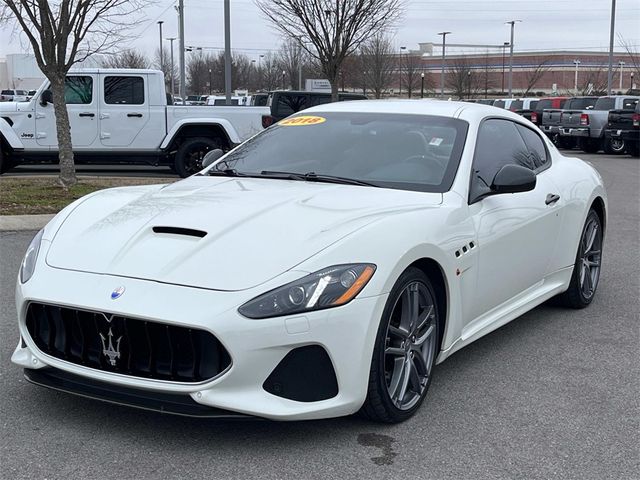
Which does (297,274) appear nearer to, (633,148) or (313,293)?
(313,293)

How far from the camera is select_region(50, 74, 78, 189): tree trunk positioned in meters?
11.7

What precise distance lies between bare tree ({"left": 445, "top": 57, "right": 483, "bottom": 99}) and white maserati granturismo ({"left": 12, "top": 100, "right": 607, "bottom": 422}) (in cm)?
6085

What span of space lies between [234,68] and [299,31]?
141 feet

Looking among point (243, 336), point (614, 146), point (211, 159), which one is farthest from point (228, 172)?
point (614, 146)

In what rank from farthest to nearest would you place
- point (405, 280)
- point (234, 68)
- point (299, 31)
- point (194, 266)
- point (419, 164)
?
point (234, 68)
point (299, 31)
point (419, 164)
point (405, 280)
point (194, 266)

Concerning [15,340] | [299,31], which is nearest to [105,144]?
[299,31]

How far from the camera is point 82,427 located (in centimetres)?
357

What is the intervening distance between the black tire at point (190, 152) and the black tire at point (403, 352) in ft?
37.2

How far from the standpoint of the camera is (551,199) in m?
5.30

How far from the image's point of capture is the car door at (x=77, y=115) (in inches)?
563

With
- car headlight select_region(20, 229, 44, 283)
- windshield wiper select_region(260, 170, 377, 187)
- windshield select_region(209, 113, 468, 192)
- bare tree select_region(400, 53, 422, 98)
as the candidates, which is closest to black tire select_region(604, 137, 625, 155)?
windshield select_region(209, 113, 468, 192)

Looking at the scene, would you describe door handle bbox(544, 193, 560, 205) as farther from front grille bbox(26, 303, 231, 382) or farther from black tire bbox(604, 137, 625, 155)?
black tire bbox(604, 137, 625, 155)

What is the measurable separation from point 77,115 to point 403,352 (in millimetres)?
12175

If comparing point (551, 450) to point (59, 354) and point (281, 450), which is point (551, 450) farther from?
point (59, 354)
